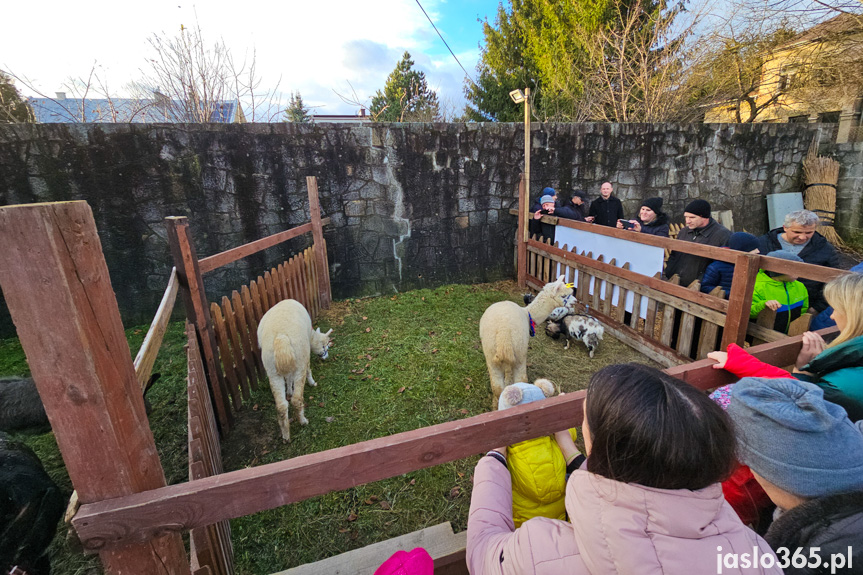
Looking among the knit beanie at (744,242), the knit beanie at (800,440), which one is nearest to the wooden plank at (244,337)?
the knit beanie at (800,440)

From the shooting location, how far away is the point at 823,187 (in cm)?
937

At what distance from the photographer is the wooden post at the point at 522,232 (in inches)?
259

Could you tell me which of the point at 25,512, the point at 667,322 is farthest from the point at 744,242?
the point at 25,512

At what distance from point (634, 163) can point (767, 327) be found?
564 cm

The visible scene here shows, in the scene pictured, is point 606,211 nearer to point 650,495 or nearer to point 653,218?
point 653,218

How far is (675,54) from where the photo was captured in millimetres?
10039

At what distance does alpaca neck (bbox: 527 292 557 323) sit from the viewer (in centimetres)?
449

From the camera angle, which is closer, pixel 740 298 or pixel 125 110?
pixel 740 298

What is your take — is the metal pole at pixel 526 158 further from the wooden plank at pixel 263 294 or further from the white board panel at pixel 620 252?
the wooden plank at pixel 263 294

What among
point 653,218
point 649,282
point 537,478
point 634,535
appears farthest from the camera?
point 653,218

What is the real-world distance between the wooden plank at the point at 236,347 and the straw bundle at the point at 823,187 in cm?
1318

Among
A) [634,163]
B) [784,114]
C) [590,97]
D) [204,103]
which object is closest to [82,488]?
[204,103]

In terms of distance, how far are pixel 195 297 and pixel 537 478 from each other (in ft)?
9.49

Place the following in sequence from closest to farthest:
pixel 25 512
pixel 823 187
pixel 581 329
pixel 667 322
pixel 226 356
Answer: pixel 25 512
pixel 226 356
pixel 667 322
pixel 581 329
pixel 823 187
